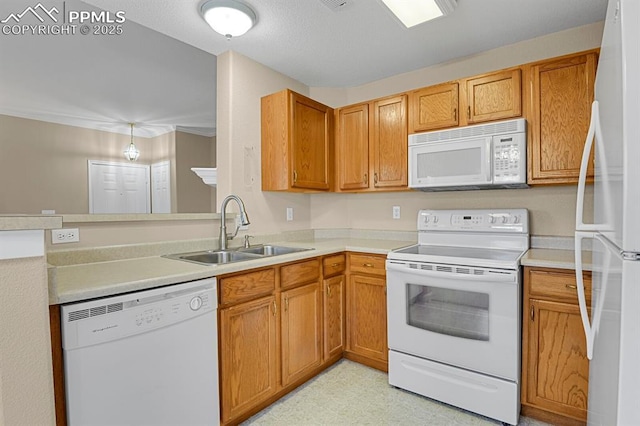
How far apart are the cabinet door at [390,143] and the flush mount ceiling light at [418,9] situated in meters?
0.65

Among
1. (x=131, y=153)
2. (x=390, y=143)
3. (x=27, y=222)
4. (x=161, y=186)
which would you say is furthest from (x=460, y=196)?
(x=131, y=153)

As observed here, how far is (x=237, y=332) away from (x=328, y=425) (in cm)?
76

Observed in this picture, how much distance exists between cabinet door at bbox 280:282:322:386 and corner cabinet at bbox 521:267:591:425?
1.30 metres

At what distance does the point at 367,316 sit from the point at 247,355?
1.03 metres

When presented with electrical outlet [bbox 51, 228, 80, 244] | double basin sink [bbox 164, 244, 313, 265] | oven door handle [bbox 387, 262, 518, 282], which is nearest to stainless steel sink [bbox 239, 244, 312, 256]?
double basin sink [bbox 164, 244, 313, 265]

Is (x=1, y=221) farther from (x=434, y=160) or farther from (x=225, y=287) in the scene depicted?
(x=434, y=160)

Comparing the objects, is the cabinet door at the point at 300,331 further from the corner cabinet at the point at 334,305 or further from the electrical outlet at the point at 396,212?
the electrical outlet at the point at 396,212

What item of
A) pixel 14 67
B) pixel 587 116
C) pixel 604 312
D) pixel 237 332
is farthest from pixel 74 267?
pixel 587 116

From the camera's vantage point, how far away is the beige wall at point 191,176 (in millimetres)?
5031

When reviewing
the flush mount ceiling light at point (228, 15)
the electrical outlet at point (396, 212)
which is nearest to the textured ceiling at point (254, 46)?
the flush mount ceiling light at point (228, 15)

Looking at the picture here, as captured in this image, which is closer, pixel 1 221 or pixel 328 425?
pixel 1 221

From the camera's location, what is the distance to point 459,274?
1.93 meters

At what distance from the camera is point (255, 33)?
2264 mm

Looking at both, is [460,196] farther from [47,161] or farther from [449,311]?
[47,161]
